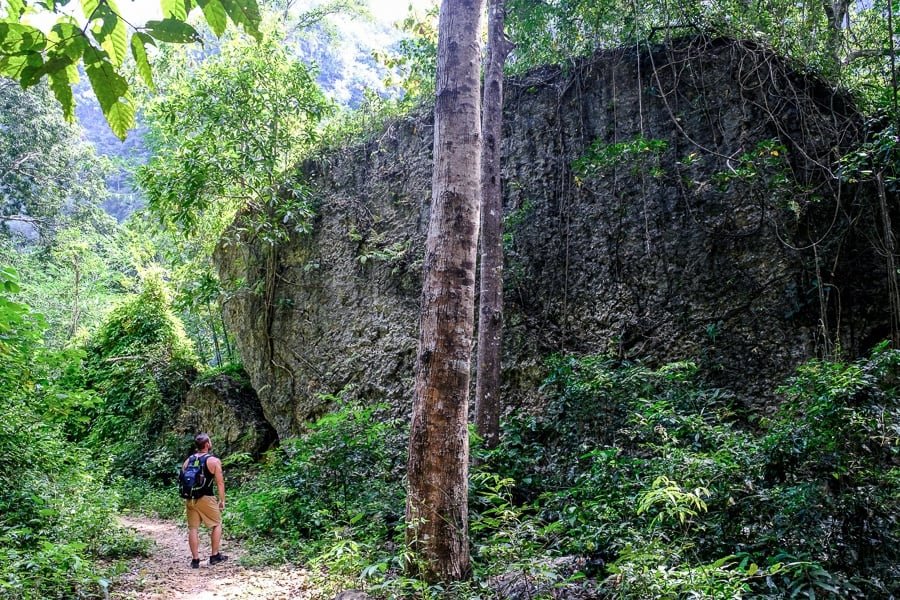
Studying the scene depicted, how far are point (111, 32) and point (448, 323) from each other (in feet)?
7.91

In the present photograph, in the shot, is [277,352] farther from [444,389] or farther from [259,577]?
[444,389]

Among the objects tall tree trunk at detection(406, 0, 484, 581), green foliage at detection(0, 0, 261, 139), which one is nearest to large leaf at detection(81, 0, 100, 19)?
green foliage at detection(0, 0, 261, 139)

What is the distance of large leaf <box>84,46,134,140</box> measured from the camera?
1.20 meters

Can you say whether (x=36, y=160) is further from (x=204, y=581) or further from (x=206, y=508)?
(x=204, y=581)

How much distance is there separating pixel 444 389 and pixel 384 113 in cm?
768

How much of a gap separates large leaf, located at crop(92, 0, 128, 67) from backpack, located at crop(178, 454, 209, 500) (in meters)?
4.82

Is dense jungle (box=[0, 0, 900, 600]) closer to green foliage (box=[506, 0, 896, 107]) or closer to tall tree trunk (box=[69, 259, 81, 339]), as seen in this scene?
green foliage (box=[506, 0, 896, 107])

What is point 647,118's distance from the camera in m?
7.20

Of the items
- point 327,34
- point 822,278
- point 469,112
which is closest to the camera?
point 469,112

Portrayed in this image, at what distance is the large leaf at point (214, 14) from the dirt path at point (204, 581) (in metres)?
3.95

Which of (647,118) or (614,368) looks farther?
(647,118)

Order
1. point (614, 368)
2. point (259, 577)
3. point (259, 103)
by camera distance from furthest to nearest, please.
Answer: point (259, 103) < point (614, 368) < point (259, 577)

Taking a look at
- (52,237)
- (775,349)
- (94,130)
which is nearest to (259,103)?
(775,349)

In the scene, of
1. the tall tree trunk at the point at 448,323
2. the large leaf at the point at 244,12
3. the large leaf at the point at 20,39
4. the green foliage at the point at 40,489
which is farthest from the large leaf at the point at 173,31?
the green foliage at the point at 40,489
